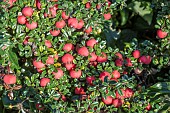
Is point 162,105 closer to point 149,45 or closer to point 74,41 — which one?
point 149,45

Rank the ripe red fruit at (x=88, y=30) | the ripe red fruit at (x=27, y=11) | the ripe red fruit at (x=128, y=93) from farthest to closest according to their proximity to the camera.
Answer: the ripe red fruit at (x=88, y=30) < the ripe red fruit at (x=128, y=93) < the ripe red fruit at (x=27, y=11)

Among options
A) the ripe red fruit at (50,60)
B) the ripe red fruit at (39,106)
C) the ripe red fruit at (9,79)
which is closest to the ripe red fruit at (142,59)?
the ripe red fruit at (50,60)

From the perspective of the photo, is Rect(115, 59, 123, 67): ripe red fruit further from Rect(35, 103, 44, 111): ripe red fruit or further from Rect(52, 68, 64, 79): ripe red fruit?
Rect(35, 103, 44, 111): ripe red fruit

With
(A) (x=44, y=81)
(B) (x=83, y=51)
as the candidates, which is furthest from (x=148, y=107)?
(A) (x=44, y=81)

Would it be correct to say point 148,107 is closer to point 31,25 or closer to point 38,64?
point 38,64

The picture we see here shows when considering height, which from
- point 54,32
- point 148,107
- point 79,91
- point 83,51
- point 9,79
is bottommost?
point 148,107

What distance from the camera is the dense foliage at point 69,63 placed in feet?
6.99

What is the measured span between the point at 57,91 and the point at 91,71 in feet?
0.78

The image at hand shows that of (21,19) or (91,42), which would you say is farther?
(91,42)

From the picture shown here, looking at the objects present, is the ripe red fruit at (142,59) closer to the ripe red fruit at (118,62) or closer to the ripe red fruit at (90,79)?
the ripe red fruit at (118,62)

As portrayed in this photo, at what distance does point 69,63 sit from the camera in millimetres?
2217

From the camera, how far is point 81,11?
7.46 feet

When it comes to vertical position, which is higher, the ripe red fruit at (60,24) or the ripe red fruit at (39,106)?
the ripe red fruit at (60,24)

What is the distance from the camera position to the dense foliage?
2131 mm
